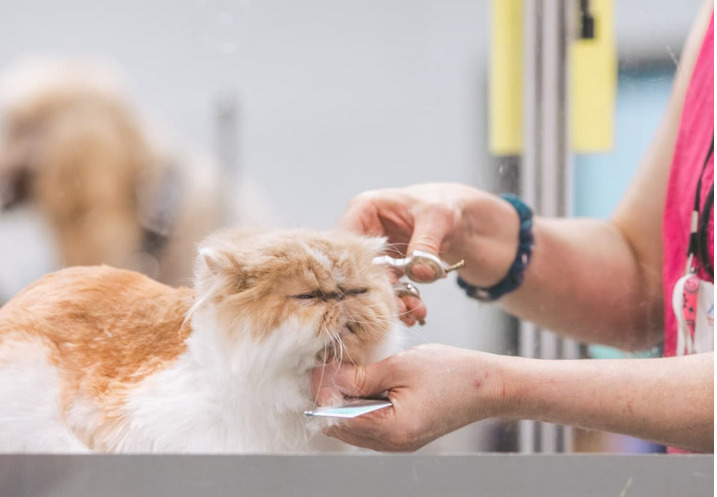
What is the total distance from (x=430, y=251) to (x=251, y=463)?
0.27 m

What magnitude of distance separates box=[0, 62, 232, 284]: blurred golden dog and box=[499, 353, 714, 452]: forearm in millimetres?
347

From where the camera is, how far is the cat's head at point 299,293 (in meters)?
0.56

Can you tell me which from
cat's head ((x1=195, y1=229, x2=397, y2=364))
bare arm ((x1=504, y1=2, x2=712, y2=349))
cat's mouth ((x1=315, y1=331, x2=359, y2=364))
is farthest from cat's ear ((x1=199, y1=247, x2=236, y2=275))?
bare arm ((x1=504, y1=2, x2=712, y2=349))

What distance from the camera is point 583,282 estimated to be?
35.3 inches

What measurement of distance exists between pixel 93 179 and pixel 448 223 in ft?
1.29

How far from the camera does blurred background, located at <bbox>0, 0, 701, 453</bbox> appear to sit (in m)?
0.71

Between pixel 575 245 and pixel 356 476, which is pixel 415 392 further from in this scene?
pixel 575 245

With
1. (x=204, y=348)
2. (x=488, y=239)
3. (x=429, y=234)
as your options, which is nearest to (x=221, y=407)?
(x=204, y=348)

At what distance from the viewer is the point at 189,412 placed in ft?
1.96

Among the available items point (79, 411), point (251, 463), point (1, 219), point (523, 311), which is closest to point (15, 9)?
point (1, 219)

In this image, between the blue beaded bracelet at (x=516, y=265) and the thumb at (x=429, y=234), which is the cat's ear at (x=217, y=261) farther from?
the blue beaded bracelet at (x=516, y=265)

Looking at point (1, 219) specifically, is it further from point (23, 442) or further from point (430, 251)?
point (430, 251)

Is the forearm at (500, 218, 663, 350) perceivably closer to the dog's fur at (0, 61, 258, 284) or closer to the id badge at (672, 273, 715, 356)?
the id badge at (672, 273, 715, 356)

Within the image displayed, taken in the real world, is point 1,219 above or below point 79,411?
above
